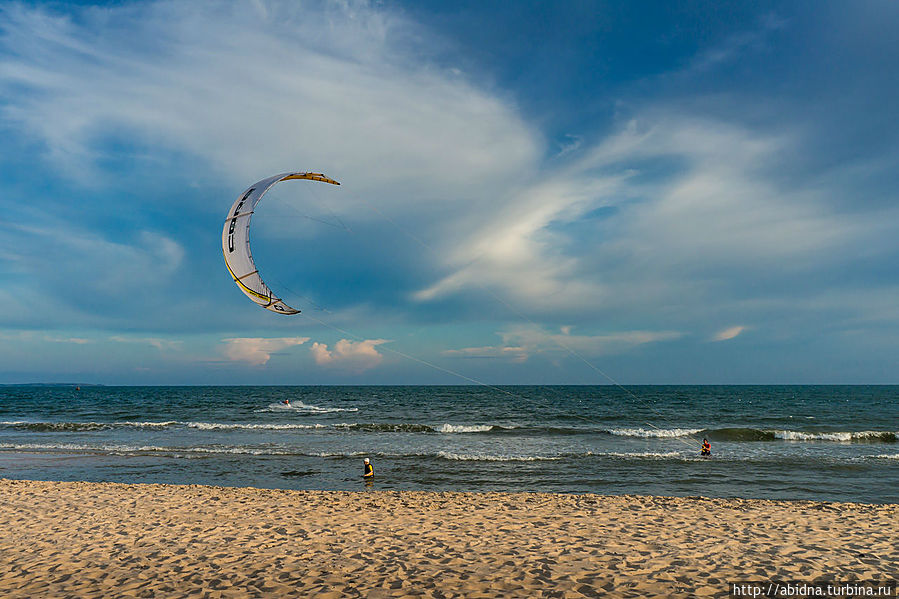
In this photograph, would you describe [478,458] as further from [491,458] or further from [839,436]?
[839,436]

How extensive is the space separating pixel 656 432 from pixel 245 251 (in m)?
27.4

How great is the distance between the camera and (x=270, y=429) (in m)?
32.5

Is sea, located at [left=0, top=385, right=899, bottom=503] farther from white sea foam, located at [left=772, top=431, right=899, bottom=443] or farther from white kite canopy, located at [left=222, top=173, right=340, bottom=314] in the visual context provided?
white kite canopy, located at [left=222, top=173, right=340, bottom=314]

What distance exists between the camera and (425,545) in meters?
9.00

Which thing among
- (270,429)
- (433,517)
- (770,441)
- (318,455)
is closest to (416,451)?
(318,455)

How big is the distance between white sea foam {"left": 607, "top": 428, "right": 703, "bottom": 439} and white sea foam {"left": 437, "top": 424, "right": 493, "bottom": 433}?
7.60 m

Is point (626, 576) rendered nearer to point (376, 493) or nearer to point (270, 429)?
point (376, 493)

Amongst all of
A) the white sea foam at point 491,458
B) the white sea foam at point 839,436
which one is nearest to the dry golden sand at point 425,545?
the white sea foam at point 491,458

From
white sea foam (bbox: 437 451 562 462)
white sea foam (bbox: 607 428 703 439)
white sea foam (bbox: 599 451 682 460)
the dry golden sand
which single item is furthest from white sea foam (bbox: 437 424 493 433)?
the dry golden sand

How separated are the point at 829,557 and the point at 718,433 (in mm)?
25796

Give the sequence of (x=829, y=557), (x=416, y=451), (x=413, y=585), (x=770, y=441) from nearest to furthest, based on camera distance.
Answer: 1. (x=413, y=585)
2. (x=829, y=557)
3. (x=416, y=451)
4. (x=770, y=441)

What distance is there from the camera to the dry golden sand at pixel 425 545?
7.18 m

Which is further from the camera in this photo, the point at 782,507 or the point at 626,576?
the point at 782,507

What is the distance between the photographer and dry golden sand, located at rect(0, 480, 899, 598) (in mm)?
7184
